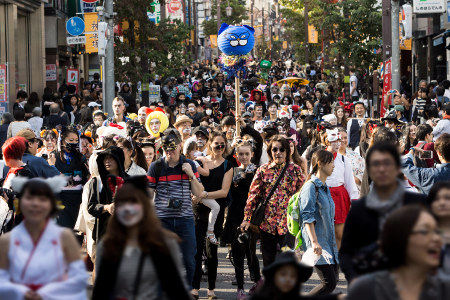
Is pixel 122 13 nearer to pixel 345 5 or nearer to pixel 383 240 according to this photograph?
pixel 345 5

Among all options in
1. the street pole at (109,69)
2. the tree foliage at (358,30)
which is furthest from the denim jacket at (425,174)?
the tree foliage at (358,30)

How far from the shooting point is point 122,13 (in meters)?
29.3

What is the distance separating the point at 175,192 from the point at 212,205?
1377 millimetres

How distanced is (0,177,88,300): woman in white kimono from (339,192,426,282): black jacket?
150 cm

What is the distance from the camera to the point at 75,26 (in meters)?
27.2

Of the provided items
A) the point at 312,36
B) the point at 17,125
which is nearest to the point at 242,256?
the point at 17,125

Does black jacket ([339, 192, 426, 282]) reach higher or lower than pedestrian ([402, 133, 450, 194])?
lower

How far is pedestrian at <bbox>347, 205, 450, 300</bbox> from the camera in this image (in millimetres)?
4156

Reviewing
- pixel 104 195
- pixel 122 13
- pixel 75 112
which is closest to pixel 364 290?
pixel 104 195

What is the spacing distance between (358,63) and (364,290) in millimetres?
30550

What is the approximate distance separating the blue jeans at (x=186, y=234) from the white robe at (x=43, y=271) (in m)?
3.74

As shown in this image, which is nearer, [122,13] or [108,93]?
[108,93]

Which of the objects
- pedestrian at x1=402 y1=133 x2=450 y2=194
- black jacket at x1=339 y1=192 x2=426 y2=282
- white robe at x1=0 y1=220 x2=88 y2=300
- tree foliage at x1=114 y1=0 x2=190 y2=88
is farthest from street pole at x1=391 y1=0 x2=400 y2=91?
white robe at x1=0 y1=220 x2=88 y2=300

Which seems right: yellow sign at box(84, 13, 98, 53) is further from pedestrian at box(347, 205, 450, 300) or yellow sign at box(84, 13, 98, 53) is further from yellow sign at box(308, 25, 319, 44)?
yellow sign at box(308, 25, 319, 44)
